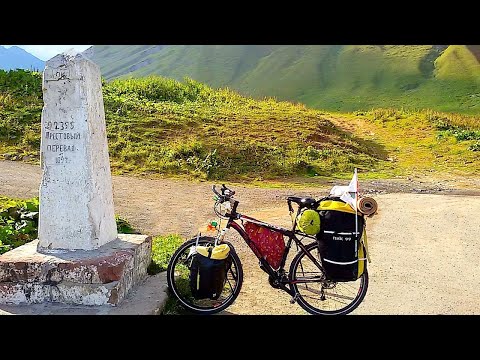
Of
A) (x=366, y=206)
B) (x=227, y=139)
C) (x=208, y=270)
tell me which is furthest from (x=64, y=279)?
(x=227, y=139)

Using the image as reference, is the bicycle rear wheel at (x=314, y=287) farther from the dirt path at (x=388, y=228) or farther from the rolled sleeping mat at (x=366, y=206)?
the rolled sleeping mat at (x=366, y=206)

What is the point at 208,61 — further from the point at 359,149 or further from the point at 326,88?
the point at 359,149

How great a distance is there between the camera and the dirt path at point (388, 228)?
18.1 ft

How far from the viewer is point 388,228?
8.73 metres

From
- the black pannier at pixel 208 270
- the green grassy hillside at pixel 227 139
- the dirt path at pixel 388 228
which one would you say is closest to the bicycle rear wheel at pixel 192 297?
the black pannier at pixel 208 270

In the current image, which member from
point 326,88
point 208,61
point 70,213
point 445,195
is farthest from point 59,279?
point 208,61

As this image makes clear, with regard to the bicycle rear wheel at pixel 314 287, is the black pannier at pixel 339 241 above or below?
above

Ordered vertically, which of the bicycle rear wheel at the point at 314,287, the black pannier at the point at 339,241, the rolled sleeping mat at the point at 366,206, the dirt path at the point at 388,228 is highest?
the rolled sleeping mat at the point at 366,206

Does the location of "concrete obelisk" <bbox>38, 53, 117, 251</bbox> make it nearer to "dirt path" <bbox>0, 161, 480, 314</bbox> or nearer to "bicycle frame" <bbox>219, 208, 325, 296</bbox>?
"bicycle frame" <bbox>219, 208, 325, 296</bbox>

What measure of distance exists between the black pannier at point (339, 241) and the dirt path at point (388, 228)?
0.85 m

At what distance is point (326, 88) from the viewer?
146 feet

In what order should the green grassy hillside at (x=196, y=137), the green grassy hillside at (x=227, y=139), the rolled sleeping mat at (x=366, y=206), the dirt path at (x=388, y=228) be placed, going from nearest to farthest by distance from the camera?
1. the rolled sleeping mat at (x=366, y=206)
2. the dirt path at (x=388, y=228)
3. the green grassy hillside at (x=196, y=137)
4. the green grassy hillside at (x=227, y=139)

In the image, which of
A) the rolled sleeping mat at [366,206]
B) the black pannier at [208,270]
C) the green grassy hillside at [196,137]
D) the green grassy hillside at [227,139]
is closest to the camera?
the rolled sleeping mat at [366,206]

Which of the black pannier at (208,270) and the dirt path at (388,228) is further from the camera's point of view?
the dirt path at (388,228)
